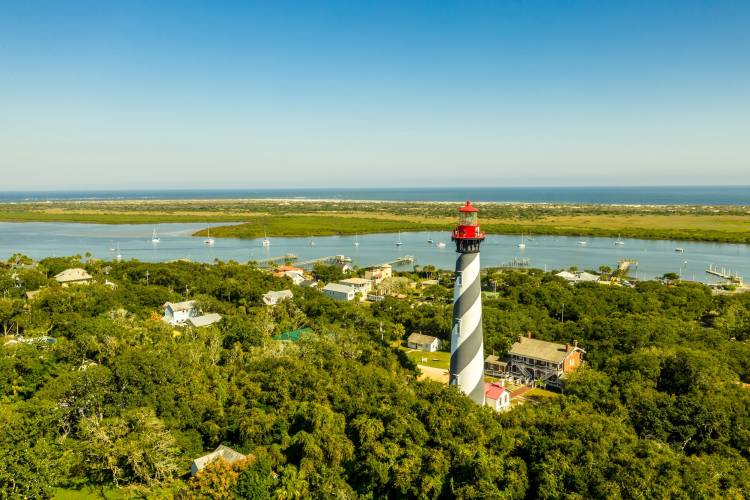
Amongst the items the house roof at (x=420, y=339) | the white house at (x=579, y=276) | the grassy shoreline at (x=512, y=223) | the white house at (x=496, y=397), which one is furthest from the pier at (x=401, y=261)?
the white house at (x=496, y=397)

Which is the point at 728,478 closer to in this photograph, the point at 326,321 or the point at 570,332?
the point at 570,332

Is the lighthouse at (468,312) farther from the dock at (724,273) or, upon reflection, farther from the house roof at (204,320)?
the dock at (724,273)

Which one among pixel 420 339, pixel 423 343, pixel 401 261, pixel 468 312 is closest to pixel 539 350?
pixel 423 343

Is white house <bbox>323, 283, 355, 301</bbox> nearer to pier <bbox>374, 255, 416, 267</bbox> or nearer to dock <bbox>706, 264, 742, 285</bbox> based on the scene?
pier <bbox>374, 255, 416, 267</bbox>

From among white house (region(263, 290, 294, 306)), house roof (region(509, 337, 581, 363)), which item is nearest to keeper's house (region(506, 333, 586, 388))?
house roof (region(509, 337, 581, 363))

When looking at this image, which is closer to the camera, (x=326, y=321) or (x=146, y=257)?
(x=326, y=321)

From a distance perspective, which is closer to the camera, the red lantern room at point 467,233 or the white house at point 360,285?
the red lantern room at point 467,233

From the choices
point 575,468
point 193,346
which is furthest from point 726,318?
point 193,346
